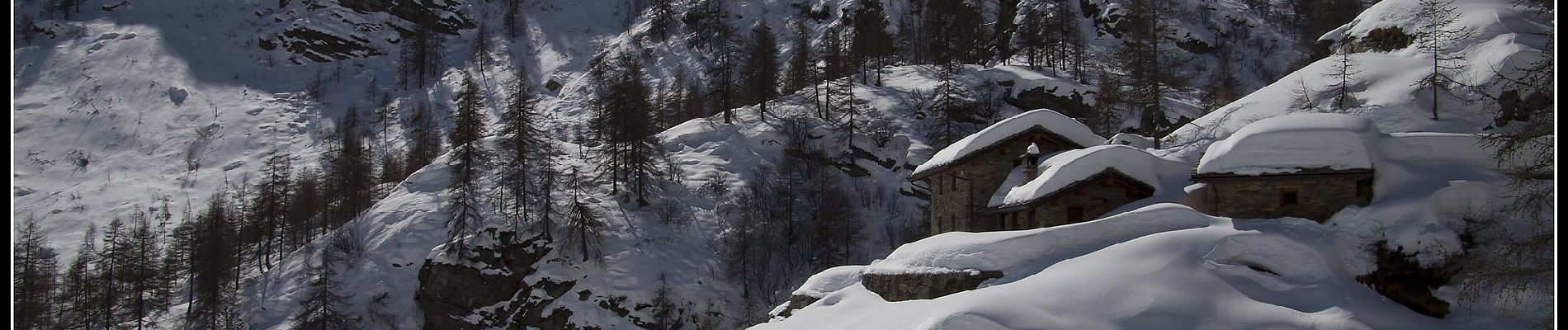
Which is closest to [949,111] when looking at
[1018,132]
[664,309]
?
[664,309]

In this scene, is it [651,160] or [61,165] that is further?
[61,165]

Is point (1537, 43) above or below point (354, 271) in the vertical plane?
above

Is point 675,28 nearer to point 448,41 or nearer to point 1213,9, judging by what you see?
point 448,41

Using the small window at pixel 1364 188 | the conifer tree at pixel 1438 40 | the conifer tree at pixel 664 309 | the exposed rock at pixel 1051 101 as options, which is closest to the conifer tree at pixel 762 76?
the exposed rock at pixel 1051 101

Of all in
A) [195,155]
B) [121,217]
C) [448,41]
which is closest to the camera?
[121,217]

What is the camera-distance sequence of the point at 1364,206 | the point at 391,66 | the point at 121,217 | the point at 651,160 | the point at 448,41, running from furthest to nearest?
the point at 448,41 → the point at 391,66 → the point at 121,217 → the point at 651,160 → the point at 1364,206

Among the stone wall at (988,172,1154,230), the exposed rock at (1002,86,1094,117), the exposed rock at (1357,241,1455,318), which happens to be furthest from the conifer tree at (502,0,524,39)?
the exposed rock at (1357,241,1455,318)

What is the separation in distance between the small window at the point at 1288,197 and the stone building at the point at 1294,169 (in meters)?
0.02

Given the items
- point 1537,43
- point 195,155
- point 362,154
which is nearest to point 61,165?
point 195,155

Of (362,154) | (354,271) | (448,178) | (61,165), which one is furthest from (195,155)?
(354,271)

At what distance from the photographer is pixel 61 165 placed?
83.6 m

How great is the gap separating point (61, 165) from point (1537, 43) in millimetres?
104309

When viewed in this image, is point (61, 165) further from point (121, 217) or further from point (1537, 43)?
point (1537, 43)

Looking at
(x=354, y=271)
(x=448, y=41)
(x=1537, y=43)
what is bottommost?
(x=354, y=271)
